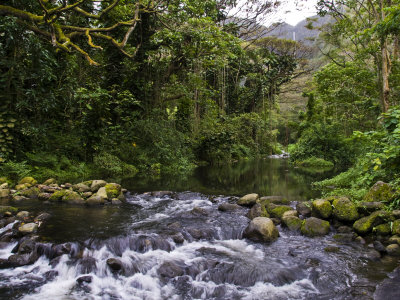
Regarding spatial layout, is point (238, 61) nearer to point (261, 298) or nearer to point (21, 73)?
point (21, 73)

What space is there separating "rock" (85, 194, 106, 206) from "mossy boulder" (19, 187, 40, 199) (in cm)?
153

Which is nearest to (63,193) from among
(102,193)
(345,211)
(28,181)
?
(102,193)

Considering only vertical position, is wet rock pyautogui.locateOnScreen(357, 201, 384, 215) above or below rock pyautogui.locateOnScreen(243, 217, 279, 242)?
above

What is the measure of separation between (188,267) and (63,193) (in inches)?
195

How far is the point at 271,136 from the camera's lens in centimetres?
2856

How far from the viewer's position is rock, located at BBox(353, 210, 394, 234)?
496 cm

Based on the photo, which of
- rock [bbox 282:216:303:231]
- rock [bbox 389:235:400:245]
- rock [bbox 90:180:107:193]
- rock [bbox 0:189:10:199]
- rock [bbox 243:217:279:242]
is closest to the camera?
rock [bbox 389:235:400:245]

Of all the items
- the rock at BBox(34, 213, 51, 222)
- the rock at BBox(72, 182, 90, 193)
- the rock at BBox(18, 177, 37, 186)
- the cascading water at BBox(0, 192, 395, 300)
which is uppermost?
the rock at BBox(18, 177, 37, 186)

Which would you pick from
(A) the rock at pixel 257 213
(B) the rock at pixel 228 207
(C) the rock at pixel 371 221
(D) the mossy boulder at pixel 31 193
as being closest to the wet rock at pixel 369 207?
(C) the rock at pixel 371 221

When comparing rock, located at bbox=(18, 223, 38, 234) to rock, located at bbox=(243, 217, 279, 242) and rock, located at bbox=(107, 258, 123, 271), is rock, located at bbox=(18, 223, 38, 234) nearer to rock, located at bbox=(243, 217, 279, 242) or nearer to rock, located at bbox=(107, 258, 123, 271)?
rock, located at bbox=(107, 258, 123, 271)

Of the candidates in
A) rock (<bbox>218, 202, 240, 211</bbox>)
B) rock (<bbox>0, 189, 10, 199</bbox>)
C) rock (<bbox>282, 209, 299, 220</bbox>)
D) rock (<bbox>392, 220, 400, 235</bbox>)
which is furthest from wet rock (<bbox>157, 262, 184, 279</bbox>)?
rock (<bbox>0, 189, 10, 199</bbox>)

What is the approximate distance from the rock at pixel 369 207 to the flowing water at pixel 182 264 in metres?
0.82

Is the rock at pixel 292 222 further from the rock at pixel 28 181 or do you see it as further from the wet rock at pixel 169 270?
the rock at pixel 28 181

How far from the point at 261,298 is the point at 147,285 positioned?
1.46 m
